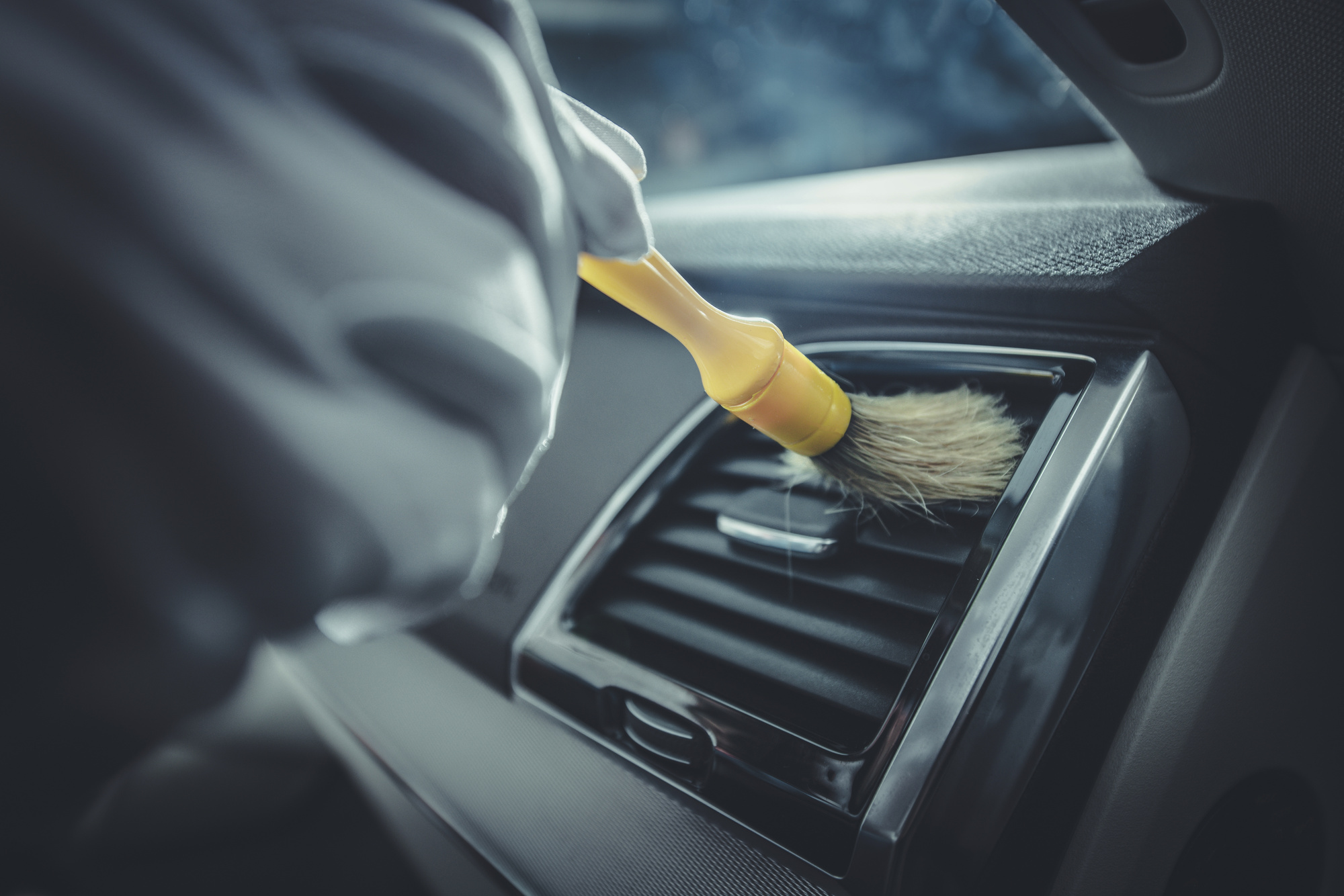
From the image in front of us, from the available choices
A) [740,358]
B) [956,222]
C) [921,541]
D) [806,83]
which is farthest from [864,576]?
[806,83]

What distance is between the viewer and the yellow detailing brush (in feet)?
1.41

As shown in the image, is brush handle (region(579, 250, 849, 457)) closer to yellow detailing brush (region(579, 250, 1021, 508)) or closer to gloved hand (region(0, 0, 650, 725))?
yellow detailing brush (region(579, 250, 1021, 508))

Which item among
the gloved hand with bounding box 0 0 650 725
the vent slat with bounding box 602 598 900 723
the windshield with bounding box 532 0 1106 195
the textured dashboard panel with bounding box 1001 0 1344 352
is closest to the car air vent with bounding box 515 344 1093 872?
the vent slat with bounding box 602 598 900 723

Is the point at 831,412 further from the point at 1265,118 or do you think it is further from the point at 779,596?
the point at 1265,118

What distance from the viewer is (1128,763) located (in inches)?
18.7

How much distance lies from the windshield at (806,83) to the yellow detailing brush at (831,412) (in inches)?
19.7

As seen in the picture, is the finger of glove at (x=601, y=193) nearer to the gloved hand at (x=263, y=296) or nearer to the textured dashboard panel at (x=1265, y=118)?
the gloved hand at (x=263, y=296)

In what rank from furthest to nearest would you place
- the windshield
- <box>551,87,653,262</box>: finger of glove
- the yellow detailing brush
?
the windshield, the yellow detailing brush, <box>551,87,653,262</box>: finger of glove

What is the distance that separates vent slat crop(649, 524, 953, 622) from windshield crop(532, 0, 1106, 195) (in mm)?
544

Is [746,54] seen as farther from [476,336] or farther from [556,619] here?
[476,336]

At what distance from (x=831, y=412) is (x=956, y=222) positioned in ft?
0.86

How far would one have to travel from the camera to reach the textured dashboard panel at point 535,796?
52 centimetres

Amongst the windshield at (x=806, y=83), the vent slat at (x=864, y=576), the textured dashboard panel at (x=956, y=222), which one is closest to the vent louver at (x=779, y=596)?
the vent slat at (x=864, y=576)

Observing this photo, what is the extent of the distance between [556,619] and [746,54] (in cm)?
110
